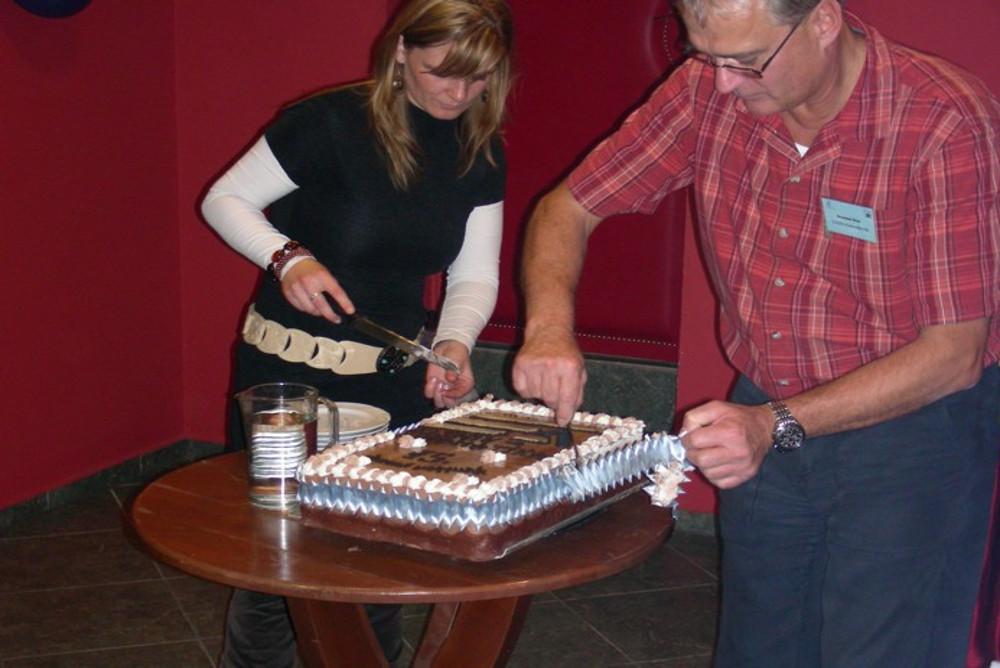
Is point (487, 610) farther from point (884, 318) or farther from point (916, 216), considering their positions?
point (916, 216)

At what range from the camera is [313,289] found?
78.3 inches

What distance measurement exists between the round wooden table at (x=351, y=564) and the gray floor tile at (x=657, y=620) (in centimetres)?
135

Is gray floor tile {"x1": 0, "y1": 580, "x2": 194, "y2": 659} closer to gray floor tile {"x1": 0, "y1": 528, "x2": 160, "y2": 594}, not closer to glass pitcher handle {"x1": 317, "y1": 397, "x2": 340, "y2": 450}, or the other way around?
gray floor tile {"x1": 0, "y1": 528, "x2": 160, "y2": 594}

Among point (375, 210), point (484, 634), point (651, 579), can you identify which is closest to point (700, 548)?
point (651, 579)

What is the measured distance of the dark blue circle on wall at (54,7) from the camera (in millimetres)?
3281

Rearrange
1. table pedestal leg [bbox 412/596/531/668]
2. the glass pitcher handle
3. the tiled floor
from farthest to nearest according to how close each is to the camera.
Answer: the tiled floor, the glass pitcher handle, table pedestal leg [bbox 412/596/531/668]

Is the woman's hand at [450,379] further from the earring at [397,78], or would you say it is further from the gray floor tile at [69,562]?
the gray floor tile at [69,562]

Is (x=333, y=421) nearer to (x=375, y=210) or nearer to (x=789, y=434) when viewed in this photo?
(x=375, y=210)

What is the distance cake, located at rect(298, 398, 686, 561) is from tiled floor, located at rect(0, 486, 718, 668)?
4.41 feet

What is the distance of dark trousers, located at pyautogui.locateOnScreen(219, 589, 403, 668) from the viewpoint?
82.3 inches

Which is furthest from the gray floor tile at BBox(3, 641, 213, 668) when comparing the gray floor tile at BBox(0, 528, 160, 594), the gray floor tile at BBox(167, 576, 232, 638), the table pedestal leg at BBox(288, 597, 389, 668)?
the table pedestal leg at BBox(288, 597, 389, 668)

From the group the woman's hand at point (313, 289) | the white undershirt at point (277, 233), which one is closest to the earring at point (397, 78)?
the white undershirt at point (277, 233)

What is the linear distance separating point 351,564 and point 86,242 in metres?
2.52

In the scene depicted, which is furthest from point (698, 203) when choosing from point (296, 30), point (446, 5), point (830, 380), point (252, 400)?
point (296, 30)
